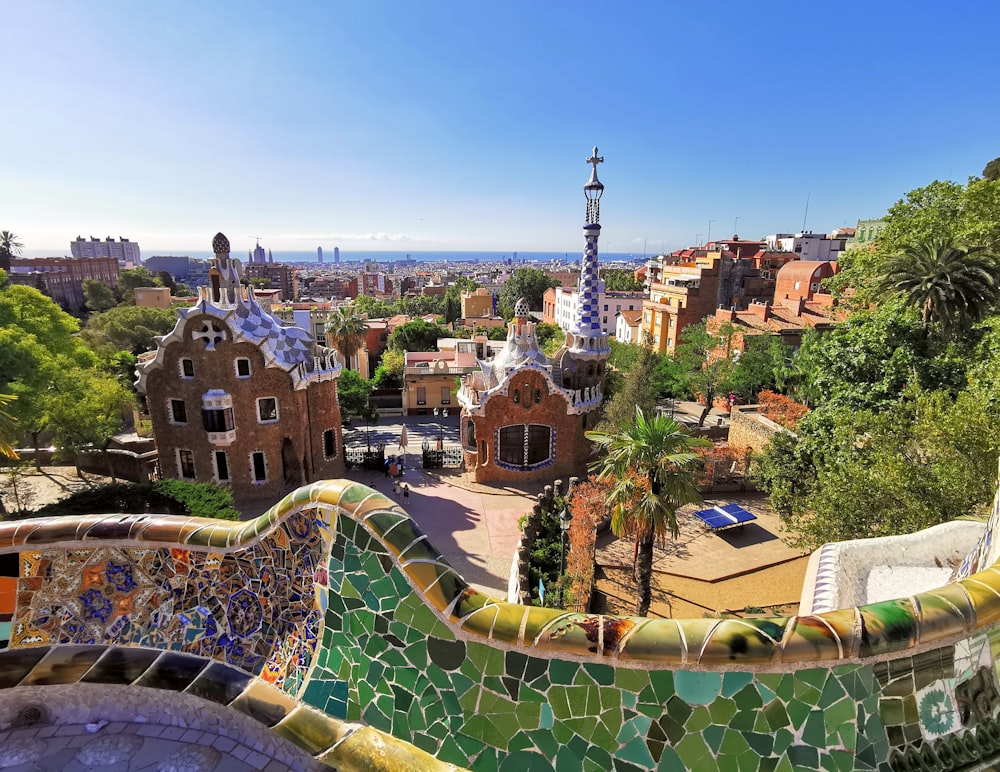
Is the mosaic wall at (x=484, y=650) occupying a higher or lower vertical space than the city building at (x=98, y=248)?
lower

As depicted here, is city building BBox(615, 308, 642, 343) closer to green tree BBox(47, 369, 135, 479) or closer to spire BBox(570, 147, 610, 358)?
spire BBox(570, 147, 610, 358)

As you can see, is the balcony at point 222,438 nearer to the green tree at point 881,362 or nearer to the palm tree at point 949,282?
the green tree at point 881,362

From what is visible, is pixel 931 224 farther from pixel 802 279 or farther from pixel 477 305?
pixel 477 305

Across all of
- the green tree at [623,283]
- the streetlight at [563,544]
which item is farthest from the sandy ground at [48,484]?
the green tree at [623,283]

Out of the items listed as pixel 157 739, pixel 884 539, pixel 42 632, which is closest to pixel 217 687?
pixel 157 739

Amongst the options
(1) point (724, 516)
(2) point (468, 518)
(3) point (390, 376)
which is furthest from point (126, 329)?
(1) point (724, 516)

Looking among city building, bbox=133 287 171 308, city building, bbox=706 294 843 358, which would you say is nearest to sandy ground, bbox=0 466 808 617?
city building, bbox=706 294 843 358
